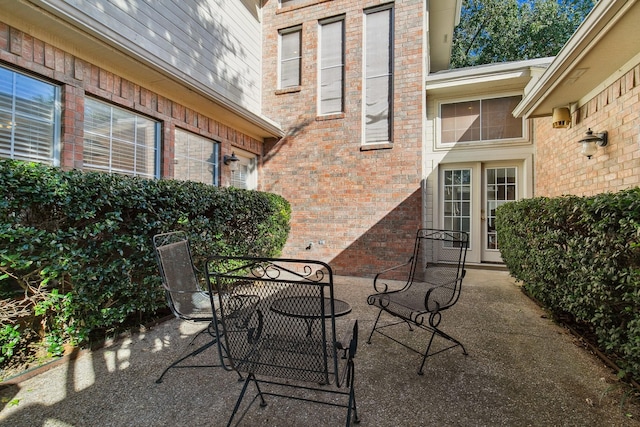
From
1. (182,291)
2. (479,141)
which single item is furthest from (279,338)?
(479,141)

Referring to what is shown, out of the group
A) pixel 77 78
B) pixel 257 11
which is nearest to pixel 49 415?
pixel 77 78

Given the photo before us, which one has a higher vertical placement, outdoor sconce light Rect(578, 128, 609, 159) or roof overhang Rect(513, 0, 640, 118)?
roof overhang Rect(513, 0, 640, 118)

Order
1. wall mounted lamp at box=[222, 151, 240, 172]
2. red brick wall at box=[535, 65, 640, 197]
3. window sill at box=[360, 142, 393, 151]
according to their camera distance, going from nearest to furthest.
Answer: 1. red brick wall at box=[535, 65, 640, 197]
2. wall mounted lamp at box=[222, 151, 240, 172]
3. window sill at box=[360, 142, 393, 151]

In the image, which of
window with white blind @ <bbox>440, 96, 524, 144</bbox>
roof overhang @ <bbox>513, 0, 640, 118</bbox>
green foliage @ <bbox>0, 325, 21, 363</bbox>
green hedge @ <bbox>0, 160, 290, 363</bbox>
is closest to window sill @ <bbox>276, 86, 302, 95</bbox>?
window with white blind @ <bbox>440, 96, 524, 144</bbox>

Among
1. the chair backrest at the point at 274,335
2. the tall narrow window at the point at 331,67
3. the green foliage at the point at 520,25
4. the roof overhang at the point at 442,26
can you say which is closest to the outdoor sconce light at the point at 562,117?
the roof overhang at the point at 442,26

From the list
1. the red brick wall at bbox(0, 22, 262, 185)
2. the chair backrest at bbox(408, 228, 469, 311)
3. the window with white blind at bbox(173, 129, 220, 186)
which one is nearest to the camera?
the red brick wall at bbox(0, 22, 262, 185)

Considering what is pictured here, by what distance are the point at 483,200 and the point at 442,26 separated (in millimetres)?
4214

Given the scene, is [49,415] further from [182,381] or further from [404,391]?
[404,391]

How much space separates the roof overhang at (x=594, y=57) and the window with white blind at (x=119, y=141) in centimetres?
491

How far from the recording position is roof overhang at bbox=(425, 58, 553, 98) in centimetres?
575

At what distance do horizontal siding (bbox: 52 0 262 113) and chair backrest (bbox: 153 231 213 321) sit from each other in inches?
88.5

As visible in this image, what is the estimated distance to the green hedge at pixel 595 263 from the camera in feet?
6.30

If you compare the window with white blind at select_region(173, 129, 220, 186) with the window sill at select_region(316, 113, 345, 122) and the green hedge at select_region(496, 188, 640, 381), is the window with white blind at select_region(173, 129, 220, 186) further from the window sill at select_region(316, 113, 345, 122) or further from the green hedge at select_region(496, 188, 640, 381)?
the green hedge at select_region(496, 188, 640, 381)

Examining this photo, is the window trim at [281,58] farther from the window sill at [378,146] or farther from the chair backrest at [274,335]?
the chair backrest at [274,335]
